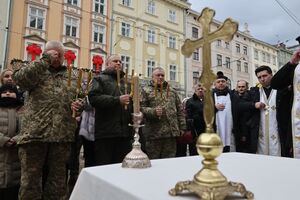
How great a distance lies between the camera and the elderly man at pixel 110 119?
2496 mm

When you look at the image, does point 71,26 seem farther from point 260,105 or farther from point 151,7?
point 260,105

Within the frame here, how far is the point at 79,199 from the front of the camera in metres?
1.06

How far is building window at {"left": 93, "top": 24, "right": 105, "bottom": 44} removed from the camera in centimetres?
1724

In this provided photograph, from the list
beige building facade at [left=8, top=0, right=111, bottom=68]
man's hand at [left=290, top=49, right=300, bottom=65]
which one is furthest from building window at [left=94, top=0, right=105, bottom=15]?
man's hand at [left=290, top=49, right=300, bottom=65]

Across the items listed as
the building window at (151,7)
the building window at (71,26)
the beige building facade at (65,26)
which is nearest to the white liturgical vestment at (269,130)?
the beige building facade at (65,26)

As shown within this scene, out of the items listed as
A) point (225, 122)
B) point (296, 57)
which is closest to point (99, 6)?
point (225, 122)

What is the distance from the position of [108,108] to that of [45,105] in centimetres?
62

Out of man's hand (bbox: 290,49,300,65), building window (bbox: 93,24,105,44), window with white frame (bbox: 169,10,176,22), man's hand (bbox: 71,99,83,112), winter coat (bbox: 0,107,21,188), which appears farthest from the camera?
window with white frame (bbox: 169,10,176,22)

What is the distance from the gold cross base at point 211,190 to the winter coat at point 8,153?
1.99 meters

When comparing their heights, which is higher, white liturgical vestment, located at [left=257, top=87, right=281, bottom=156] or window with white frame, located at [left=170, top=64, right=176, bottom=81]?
window with white frame, located at [left=170, top=64, right=176, bottom=81]

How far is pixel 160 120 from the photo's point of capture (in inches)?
120

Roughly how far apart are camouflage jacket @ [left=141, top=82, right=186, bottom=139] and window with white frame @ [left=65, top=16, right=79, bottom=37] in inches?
570

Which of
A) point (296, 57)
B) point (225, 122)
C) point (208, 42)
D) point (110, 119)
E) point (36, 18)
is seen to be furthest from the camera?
point (36, 18)

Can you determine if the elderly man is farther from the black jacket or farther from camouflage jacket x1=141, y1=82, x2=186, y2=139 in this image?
camouflage jacket x1=141, y1=82, x2=186, y2=139
